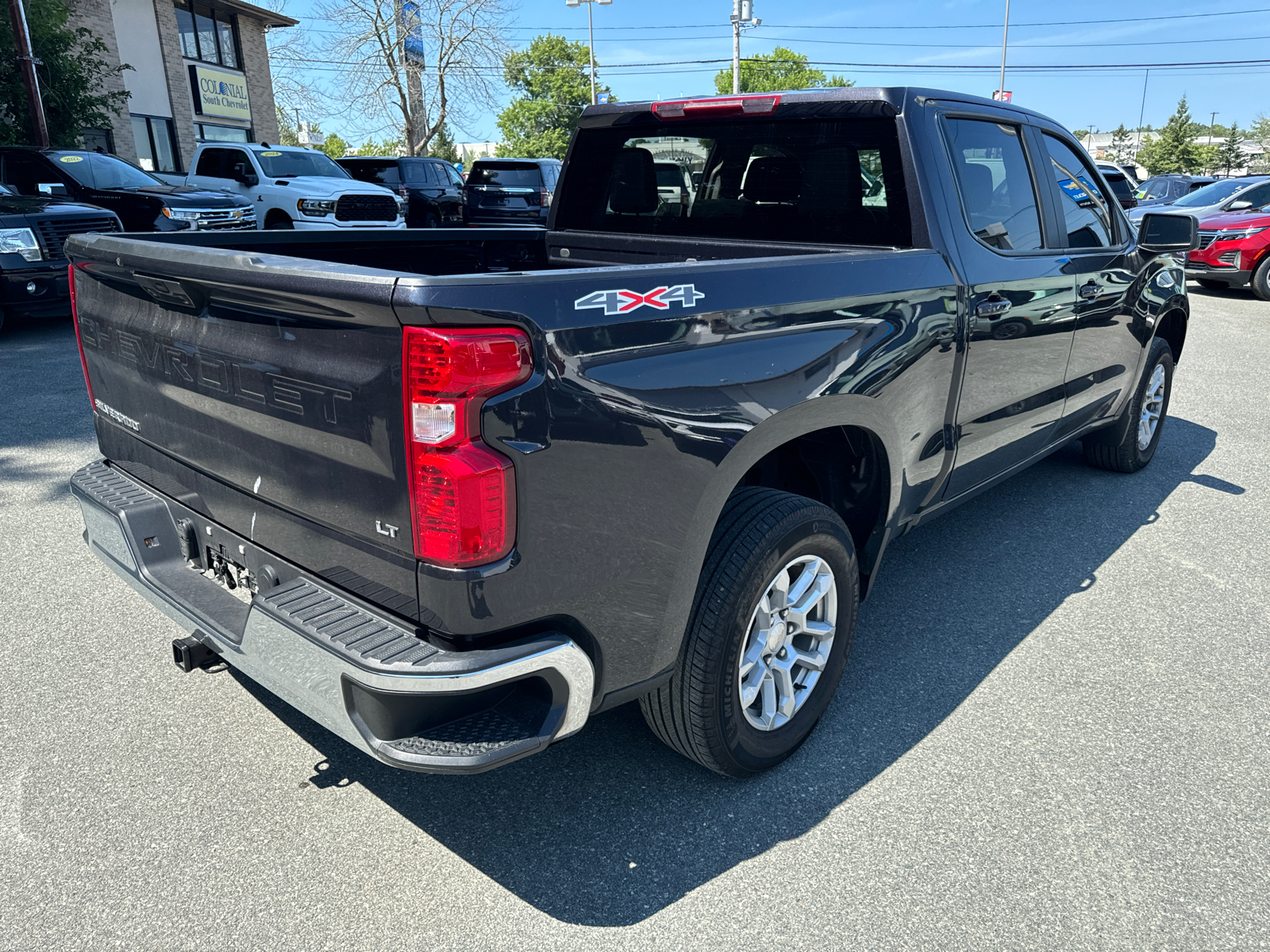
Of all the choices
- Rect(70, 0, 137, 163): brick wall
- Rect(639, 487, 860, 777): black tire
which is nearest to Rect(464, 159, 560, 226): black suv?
Rect(70, 0, 137, 163): brick wall

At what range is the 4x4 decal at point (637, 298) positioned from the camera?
195cm

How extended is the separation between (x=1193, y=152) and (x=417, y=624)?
309ft

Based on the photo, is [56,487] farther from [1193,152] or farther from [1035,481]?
[1193,152]

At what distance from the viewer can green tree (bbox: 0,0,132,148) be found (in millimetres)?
16672

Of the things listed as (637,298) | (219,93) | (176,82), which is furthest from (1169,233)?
(219,93)

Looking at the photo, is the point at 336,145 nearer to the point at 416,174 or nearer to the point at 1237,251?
the point at 416,174

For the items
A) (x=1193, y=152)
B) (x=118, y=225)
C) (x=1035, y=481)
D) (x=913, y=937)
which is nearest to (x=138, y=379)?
(x=913, y=937)

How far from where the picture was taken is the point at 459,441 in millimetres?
1806

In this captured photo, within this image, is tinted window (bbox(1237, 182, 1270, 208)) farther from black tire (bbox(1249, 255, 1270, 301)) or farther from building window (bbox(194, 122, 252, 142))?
building window (bbox(194, 122, 252, 142))

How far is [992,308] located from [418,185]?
18096mm

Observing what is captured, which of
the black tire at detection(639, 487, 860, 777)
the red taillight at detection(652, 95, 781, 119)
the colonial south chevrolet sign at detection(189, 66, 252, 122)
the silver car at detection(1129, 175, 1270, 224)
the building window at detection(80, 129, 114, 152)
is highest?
the colonial south chevrolet sign at detection(189, 66, 252, 122)

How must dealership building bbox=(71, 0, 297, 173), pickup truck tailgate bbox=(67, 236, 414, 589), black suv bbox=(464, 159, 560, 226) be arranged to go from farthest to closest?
1. dealership building bbox=(71, 0, 297, 173)
2. black suv bbox=(464, 159, 560, 226)
3. pickup truck tailgate bbox=(67, 236, 414, 589)

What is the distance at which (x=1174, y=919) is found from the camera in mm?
2225

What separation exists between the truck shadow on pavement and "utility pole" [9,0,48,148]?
56.1 ft
